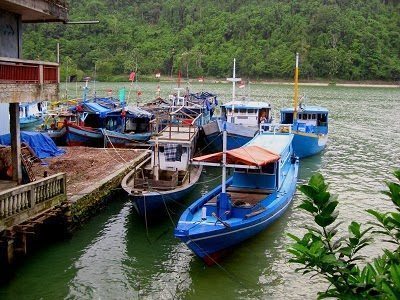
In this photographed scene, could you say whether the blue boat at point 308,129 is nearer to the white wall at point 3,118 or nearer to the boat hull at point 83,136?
the boat hull at point 83,136

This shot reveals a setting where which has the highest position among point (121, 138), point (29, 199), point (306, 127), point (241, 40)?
point (241, 40)

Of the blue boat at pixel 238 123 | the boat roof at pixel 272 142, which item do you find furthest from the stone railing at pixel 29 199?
the blue boat at pixel 238 123

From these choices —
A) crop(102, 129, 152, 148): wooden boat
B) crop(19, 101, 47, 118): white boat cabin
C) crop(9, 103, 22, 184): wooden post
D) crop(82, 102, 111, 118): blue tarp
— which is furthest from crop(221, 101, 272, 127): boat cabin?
crop(19, 101, 47, 118): white boat cabin

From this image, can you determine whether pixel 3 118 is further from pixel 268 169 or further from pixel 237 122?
pixel 268 169

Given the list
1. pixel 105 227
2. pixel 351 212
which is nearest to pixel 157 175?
pixel 105 227

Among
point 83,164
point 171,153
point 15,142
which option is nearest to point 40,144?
point 83,164

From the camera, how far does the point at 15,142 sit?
15.2m

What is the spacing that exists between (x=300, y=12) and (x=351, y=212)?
465 feet

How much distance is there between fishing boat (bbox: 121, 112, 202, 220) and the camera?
16.2 metres

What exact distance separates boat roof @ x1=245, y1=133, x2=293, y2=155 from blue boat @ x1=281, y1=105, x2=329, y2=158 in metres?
7.63

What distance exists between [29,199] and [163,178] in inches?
264

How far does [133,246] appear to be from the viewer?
14.9 metres

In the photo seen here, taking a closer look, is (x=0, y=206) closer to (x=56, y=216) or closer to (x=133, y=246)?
(x=56, y=216)

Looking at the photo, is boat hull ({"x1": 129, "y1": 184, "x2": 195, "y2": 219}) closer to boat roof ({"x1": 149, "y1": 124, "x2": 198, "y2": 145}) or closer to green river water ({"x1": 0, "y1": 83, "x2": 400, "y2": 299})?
green river water ({"x1": 0, "y1": 83, "x2": 400, "y2": 299})
